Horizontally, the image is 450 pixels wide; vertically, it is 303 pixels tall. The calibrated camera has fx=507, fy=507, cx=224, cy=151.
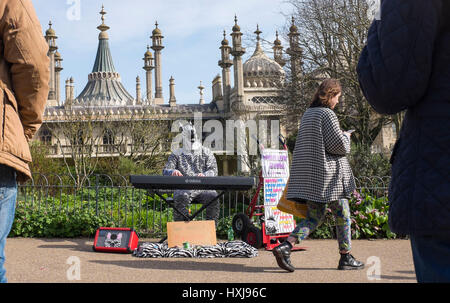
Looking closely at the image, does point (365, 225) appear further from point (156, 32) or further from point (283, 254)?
point (156, 32)

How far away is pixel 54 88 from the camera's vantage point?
51.9m

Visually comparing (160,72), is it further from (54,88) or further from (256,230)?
(256,230)

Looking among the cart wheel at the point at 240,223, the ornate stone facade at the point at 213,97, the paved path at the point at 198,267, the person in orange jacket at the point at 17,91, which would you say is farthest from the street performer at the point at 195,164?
the ornate stone facade at the point at 213,97

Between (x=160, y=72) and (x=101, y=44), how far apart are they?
20.6 m

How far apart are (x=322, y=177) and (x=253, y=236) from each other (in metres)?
2.21

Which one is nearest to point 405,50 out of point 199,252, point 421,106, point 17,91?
point 421,106

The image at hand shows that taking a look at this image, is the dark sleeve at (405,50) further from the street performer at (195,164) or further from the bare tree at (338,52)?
the bare tree at (338,52)

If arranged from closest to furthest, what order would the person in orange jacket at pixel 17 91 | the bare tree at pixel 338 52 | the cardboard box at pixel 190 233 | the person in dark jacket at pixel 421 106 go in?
the person in dark jacket at pixel 421 106 < the person in orange jacket at pixel 17 91 < the cardboard box at pixel 190 233 < the bare tree at pixel 338 52

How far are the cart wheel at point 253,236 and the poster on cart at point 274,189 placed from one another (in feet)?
0.46

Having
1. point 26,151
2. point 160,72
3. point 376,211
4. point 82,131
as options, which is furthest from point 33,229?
point 160,72

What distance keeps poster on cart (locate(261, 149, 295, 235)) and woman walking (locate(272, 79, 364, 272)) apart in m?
1.73

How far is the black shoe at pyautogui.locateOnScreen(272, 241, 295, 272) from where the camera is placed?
4621mm

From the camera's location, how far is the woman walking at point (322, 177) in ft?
15.3

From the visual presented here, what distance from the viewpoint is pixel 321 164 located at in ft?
15.5
